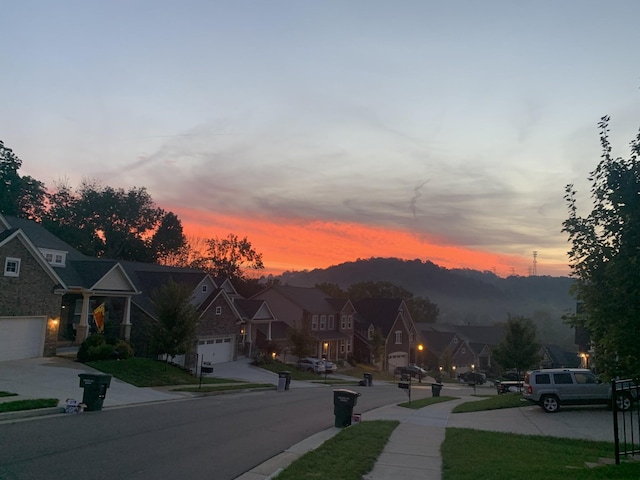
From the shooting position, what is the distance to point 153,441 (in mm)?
12234

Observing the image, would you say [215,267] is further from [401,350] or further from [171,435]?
[171,435]

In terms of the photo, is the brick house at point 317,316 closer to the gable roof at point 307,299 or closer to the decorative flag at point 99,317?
the gable roof at point 307,299

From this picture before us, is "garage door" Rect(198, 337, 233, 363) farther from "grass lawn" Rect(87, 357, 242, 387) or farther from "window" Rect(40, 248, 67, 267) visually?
"window" Rect(40, 248, 67, 267)

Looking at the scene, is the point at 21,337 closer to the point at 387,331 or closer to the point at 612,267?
the point at 612,267

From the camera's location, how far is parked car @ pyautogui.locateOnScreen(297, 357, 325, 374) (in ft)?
155

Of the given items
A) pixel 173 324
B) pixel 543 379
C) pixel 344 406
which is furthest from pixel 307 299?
pixel 344 406

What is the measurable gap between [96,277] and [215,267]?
42610 mm

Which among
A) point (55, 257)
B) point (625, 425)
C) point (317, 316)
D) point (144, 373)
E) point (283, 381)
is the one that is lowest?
point (283, 381)

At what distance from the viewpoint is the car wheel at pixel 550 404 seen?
1975 cm

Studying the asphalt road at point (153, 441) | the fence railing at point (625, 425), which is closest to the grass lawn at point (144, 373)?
the asphalt road at point (153, 441)

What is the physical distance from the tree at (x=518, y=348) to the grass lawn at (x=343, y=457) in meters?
29.9

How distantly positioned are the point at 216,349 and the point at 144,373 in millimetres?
14457

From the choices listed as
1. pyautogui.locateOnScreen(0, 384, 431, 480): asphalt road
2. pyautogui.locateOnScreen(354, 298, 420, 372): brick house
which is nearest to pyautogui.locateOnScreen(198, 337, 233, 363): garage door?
pyautogui.locateOnScreen(0, 384, 431, 480): asphalt road

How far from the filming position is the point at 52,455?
33.6 feet
